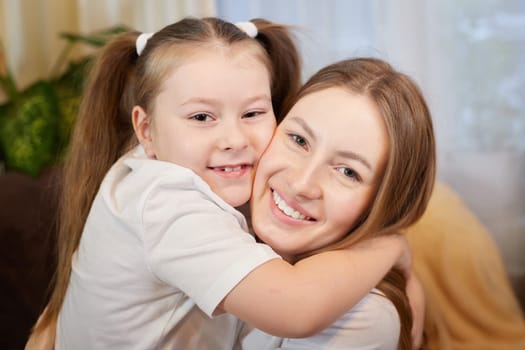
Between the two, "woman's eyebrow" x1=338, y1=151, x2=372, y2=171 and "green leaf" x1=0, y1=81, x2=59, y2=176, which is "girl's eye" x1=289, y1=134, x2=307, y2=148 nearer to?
"woman's eyebrow" x1=338, y1=151, x2=372, y2=171

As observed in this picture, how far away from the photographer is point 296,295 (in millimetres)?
964

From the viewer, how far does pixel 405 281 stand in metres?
1.35

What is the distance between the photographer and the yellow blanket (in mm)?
2039

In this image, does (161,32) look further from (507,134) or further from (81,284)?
(507,134)

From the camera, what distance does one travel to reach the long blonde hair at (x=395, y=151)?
1.14 meters

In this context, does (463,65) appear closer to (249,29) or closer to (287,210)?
(249,29)

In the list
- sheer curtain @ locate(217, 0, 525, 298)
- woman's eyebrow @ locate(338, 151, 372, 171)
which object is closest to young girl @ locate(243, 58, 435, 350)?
woman's eyebrow @ locate(338, 151, 372, 171)

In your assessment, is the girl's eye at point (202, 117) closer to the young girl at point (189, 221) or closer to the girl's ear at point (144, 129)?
the young girl at point (189, 221)

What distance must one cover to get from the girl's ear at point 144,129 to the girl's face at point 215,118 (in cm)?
4

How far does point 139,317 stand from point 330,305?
386 mm

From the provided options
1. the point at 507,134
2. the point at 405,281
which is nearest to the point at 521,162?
the point at 507,134

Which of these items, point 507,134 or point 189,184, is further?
point 507,134

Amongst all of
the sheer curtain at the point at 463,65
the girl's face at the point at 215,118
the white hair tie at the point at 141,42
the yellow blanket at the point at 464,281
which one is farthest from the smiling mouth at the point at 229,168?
the sheer curtain at the point at 463,65

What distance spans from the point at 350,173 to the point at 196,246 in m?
0.34
